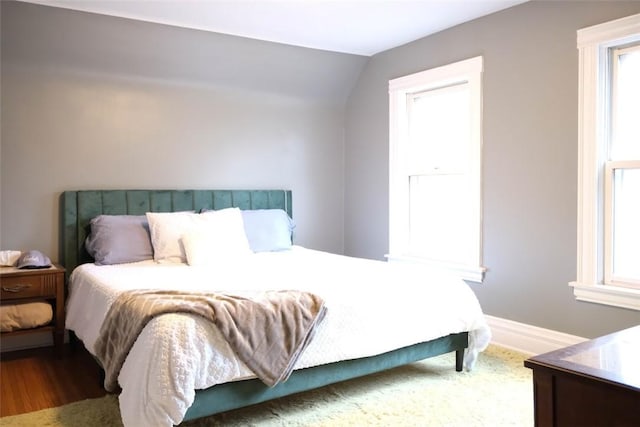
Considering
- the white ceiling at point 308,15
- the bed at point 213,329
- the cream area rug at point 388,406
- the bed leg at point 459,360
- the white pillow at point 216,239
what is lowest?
the cream area rug at point 388,406

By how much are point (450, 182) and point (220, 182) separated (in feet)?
6.39

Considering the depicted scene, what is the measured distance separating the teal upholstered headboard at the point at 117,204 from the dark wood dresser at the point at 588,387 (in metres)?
3.42

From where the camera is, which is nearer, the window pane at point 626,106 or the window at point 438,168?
the window pane at point 626,106

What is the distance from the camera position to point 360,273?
10.5 feet

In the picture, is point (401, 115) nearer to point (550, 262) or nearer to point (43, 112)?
point (550, 262)

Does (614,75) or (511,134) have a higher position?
(614,75)

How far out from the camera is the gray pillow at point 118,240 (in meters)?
3.67

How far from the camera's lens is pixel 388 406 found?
2766 mm

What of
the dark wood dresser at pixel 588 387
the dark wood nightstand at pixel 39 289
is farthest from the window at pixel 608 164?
the dark wood nightstand at pixel 39 289

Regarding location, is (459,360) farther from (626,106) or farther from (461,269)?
(626,106)

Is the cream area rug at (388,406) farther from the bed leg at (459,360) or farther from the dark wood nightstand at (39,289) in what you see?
the dark wood nightstand at (39,289)

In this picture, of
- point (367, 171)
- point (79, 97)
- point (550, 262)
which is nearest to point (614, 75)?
point (550, 262)

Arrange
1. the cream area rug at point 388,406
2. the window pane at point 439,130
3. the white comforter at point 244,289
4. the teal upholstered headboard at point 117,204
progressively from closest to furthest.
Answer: the white comforter at point 244,289
the cream area rug at point 388,406
the teal upholstered headboard at point 117,204
the window pane at point 439,130

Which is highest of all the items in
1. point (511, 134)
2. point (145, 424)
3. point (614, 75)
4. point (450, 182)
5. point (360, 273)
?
point (614, 75)
